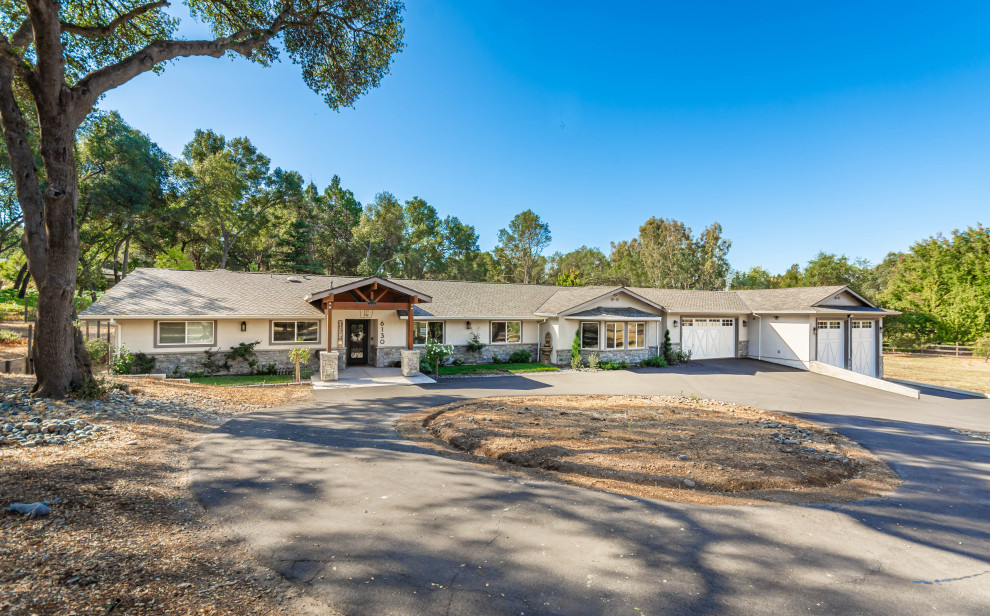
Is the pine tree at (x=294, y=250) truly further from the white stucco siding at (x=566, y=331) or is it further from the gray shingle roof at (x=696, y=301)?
the gray shingle roof at (x=696, y=301)

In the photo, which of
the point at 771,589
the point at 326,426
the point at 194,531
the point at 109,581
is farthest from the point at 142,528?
the point at 771,589

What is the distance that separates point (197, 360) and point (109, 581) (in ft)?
48.6

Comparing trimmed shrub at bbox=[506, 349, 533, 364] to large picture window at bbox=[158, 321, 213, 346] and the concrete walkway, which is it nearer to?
the concrete walkway

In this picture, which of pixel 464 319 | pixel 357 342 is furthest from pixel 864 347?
pixel 357 342

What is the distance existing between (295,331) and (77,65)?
10130 mm

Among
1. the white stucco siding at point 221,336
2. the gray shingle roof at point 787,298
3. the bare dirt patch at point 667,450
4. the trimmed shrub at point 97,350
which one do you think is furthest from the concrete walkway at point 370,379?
the gray shingle roof at point 787,298

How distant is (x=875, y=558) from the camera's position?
166 inches

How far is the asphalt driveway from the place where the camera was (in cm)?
343

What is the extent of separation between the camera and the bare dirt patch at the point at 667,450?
6.12m

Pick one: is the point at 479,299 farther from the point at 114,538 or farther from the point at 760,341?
the point at 114,538

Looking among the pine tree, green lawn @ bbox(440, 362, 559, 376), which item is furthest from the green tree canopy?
green lawn @ bbox(440, 362, 559, 376)

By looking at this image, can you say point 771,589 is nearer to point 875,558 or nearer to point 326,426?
point 875,558

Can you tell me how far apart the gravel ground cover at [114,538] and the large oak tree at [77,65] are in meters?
2.76

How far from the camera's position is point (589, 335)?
67.3 feet
